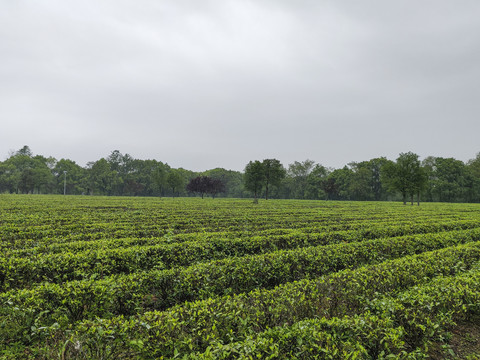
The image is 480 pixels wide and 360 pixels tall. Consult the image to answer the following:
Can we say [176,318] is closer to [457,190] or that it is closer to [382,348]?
[382,348]

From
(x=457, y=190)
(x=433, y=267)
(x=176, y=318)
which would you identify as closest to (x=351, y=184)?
(x=457, y=190)

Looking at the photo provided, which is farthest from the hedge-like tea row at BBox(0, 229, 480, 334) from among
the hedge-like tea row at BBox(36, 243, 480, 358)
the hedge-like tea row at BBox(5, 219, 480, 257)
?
the hedge-like tea row at BBox(5, 219, 480, 257)

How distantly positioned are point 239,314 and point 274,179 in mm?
47661

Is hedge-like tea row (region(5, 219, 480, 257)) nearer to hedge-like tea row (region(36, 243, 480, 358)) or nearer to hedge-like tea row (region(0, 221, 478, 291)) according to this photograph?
hedge-like tea row (region(0, 221, 478, 291))

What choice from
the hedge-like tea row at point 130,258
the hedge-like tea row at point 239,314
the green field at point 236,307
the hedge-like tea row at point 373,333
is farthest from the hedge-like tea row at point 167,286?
the hedge-like tea row at point 373,333

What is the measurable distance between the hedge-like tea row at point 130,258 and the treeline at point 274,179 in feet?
122

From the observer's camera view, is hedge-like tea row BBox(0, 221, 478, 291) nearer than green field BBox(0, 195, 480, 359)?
No

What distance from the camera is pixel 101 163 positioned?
336 feet

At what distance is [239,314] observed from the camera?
4094 millimetres

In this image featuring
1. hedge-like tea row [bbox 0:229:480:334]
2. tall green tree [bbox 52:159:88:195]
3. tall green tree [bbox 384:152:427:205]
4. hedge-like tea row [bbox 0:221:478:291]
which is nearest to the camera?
hedge-like tea row [bbox 0:229:480:334]

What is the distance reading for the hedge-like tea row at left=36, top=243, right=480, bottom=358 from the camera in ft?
11.2

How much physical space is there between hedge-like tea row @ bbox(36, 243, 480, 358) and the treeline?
139ft

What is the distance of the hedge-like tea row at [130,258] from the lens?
252 inches

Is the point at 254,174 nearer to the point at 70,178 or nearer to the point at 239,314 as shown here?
the point at 239,314
